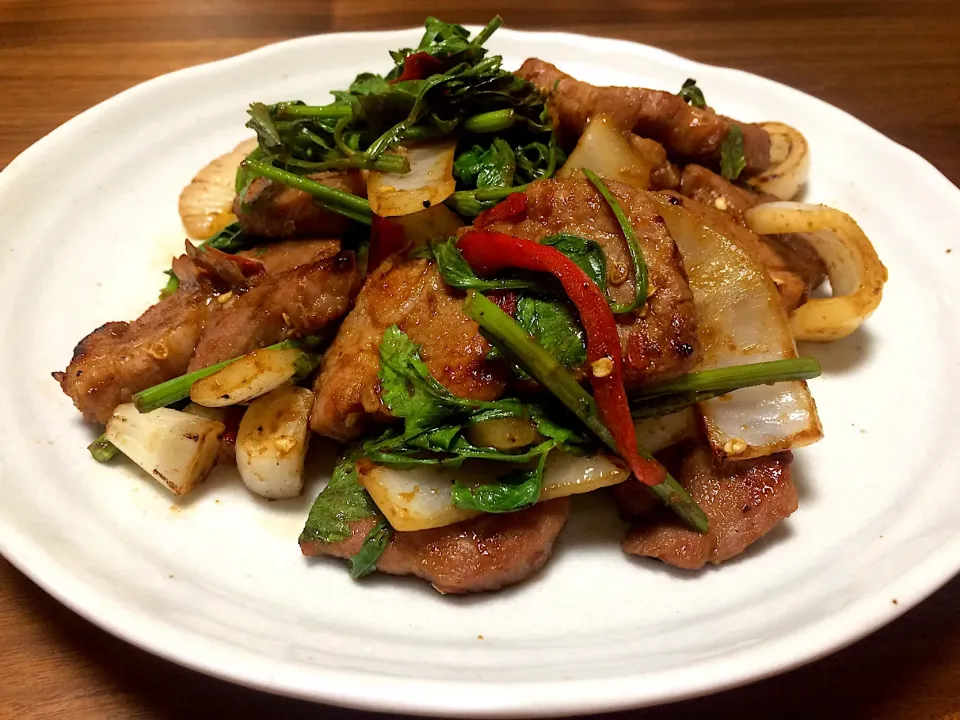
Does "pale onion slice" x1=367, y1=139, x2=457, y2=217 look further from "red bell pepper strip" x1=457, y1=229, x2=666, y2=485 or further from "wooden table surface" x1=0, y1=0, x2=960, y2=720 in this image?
"wooden table surface" x1=0, y1=0, x2=960, y2=720

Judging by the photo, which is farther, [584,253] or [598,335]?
[584,253]

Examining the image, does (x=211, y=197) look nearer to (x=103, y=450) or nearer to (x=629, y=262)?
(x=103, y=450)

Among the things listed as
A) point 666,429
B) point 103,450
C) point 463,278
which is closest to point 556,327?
point 463,278

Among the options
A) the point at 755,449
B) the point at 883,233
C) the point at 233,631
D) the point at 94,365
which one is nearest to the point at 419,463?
the point at 233,631

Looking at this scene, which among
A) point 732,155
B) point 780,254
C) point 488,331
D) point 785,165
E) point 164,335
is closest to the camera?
point 488,331

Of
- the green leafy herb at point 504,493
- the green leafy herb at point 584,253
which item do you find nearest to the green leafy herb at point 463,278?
the green leafy herb at point 584,253

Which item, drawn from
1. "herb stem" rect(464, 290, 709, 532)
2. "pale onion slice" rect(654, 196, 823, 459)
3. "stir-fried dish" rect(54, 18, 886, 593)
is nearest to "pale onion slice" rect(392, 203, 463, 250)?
"stir-fried dish" rect(54, 18, 886, 593)

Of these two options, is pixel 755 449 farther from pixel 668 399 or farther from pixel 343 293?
pixel 343 293
